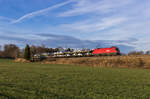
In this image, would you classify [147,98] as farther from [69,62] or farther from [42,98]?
[69,62]

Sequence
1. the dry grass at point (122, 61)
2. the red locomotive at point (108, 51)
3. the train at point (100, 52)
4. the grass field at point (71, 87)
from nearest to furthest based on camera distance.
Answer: the grass field at point (71, 87) → the dry grass at point (122, 61) → the red locomotive at point (108, 51) → the train at point (100, 52)

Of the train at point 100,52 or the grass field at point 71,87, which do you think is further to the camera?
the train at point 100,52

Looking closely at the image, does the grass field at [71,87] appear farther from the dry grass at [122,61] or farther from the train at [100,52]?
the train at [100,52]

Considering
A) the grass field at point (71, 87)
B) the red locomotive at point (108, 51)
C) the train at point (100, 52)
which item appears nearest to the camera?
the grass field at point (71, 87)

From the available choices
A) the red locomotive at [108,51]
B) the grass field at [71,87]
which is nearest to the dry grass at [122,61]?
the red locomotive at [108,51]

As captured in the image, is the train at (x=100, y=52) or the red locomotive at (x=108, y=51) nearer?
the red locomotive at (x=108, y=51)

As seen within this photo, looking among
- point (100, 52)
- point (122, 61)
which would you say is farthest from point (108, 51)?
point (122, 61)

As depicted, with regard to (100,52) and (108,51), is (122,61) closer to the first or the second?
(108,51)

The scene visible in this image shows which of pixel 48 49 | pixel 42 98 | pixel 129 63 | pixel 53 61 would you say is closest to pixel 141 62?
pixel 129 63

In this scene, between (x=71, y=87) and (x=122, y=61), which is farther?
(x=122, y=61)

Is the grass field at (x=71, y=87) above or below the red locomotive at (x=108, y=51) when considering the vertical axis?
below

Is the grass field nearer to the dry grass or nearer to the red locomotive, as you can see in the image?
the dry grass

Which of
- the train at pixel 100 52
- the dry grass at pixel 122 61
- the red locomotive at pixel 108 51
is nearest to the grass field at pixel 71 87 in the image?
the dry grass at pixel 122 61

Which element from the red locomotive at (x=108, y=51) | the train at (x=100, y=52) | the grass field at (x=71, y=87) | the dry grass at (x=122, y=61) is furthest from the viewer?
the train at (x=100, y=52)
